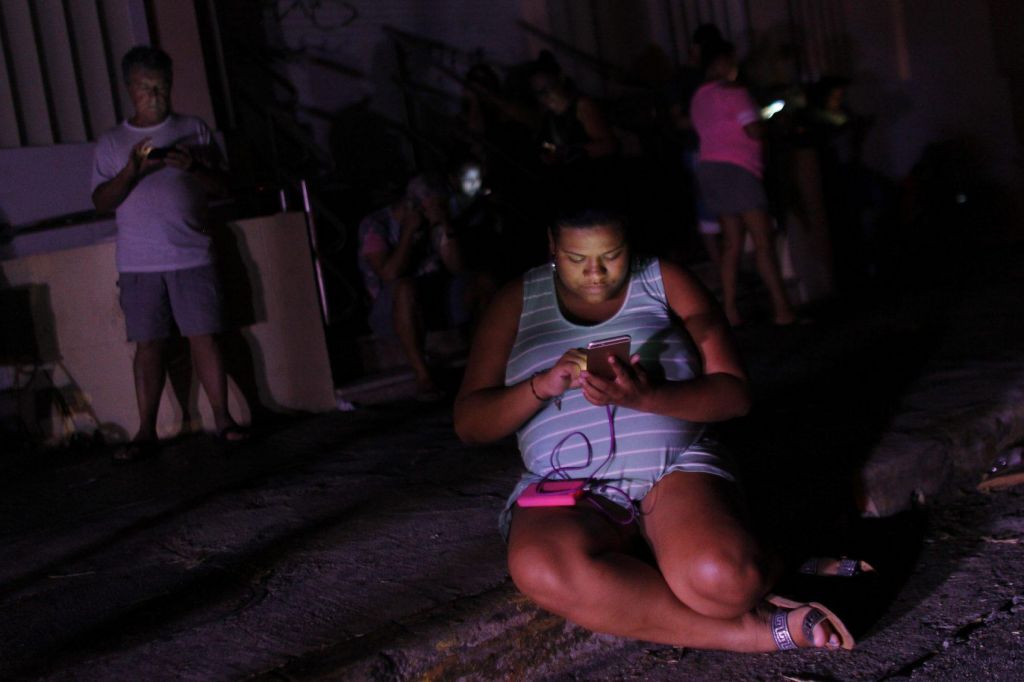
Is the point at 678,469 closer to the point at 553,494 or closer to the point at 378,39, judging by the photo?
the point at 553,494

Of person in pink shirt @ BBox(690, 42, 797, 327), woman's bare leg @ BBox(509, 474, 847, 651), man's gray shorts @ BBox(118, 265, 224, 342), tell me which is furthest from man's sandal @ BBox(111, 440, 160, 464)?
person in pink shirt @ BBox(690, 42, 797, 327)

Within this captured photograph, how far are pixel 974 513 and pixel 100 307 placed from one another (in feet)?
14.3

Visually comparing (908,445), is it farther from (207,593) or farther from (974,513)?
(207,593)

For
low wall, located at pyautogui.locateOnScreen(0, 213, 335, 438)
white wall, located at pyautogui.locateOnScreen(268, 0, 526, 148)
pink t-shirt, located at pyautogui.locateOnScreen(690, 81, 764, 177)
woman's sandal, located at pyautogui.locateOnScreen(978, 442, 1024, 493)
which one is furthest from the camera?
white wall, located at pyautogui.locateOnScreen(268, 0, 526, 148)

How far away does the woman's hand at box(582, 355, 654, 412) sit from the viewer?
288 centimetres

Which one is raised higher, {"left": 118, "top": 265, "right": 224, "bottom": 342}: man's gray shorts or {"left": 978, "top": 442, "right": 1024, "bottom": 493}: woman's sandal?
{"left": 118, "top": 265, "right": 224, "bottom": 342}: man's gray shorts

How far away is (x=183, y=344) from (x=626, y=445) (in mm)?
3459

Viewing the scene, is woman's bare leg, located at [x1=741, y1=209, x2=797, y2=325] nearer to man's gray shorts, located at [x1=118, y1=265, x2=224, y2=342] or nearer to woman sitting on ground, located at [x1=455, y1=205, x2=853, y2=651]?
man's gray shorts, located at [x1=118, y1=265, x2=224, y2=342]

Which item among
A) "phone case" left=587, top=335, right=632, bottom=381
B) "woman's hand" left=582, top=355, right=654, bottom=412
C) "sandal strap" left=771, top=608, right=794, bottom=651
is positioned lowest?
"sandal strap" left=771, top=608, right=794, bottom=651

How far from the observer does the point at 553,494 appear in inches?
126

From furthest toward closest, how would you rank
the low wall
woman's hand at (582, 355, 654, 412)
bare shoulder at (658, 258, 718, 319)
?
the low wall → bare shoulder at (658, 258, 718, 319) → woman's hand at (582, 355, 654, 412)

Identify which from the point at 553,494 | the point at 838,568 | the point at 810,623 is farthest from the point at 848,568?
the point at 553,494

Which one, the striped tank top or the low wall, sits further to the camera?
the low wall

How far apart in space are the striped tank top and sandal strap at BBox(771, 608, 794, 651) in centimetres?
44
